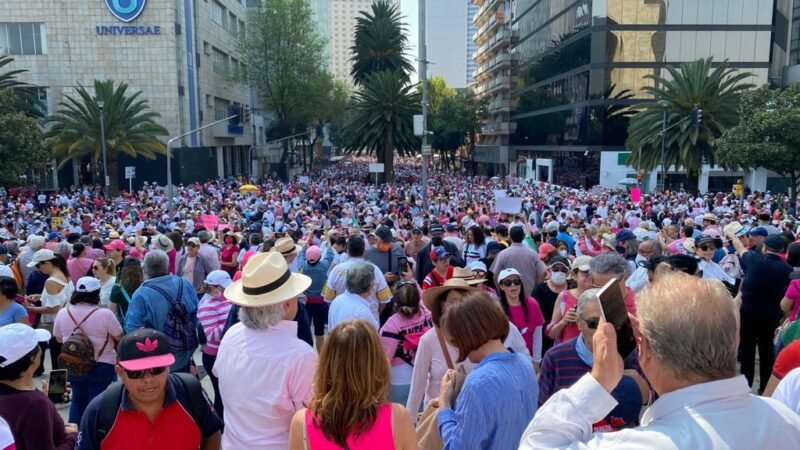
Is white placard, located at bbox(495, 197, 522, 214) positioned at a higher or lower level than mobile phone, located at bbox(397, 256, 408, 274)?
higher

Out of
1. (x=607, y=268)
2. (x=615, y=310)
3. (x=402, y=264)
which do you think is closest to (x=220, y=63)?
(x=402, y=264)

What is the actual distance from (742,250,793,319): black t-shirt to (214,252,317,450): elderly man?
15.5 ft

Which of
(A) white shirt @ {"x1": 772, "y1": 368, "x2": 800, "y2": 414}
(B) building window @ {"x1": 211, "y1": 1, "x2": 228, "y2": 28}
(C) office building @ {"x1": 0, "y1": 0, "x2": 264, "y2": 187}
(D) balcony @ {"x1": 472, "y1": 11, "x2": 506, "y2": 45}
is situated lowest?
(A) white shirt @ {"x1": 772, "y1": 368, "x2": 800, "y2": 414}

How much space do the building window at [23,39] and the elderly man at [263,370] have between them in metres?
47.3

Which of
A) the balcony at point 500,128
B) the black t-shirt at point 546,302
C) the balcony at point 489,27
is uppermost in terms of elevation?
the balcony at point 489,27

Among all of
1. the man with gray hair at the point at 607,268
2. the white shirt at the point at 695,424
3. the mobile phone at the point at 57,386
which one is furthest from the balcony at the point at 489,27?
the white shirt at the point at 695,424

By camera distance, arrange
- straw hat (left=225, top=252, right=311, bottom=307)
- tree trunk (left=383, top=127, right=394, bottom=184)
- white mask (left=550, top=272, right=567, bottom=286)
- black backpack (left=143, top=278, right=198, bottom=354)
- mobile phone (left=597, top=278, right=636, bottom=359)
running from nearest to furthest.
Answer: mobile phone (left=597, top=278, right=636, bottom=359) < straw hat (left=225, top=252, right=311, bottom=307) < black backpack (left=143, top=278, right=198, bottom=354) < white mask (left=550, top=272, right=567, bottom=286) < tree trunk (left=383, top=127, right=394, bottom=184)

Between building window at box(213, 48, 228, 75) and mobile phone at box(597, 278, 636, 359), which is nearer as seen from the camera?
mobile phone at box(597, 278, 636, 359)

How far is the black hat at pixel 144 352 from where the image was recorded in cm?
276

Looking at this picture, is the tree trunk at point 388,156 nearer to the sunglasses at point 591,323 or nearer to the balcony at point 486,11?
the balcony at point 486,11

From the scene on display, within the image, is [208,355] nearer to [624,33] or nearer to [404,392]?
[404,392]

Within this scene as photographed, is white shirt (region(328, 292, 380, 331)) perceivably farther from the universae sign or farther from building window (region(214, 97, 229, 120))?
building window (region(214, 97, 229, 120))

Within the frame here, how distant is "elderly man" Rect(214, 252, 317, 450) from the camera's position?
294cm

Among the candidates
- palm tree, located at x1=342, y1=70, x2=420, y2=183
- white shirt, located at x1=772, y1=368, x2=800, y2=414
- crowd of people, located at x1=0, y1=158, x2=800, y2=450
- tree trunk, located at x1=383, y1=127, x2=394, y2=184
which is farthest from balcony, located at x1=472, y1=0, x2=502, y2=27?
white shirt, located at x1=772, y1=368, x2=800, y2=414
